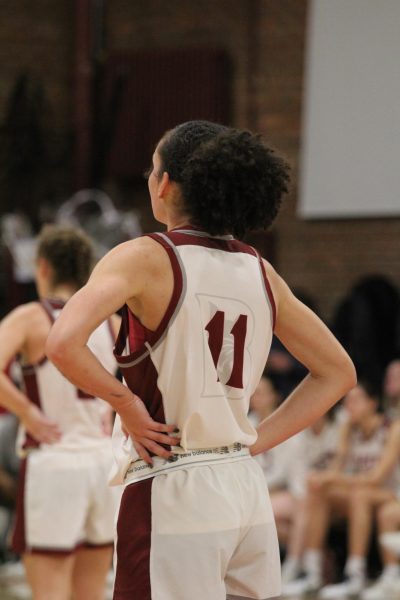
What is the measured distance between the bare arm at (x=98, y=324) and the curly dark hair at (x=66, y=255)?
4.94 ft

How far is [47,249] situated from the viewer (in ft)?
12.2

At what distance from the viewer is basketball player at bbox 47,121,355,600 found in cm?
221

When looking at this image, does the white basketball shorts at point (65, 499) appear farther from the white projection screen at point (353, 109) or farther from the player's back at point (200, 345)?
the white projection screen at point (353, 109)

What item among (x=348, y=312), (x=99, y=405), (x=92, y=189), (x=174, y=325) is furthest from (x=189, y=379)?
(x=92, y=189)

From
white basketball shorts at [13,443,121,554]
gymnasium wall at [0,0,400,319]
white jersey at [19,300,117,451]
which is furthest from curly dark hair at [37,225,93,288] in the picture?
gymnasium wall at [0,0,400,319]

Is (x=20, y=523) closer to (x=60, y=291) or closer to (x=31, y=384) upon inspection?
(x=31, y=384)

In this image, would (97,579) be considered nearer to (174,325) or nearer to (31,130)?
(174,325)

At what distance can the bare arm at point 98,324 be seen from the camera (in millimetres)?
2150

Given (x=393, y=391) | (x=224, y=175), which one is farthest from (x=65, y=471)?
(x=393, y=391)

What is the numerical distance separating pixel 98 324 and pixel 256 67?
24.1 ft

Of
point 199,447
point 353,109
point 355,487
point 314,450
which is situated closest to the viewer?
point 199,447

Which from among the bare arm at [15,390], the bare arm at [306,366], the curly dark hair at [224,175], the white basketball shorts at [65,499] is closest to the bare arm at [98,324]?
the curly dark hair at [224,175]

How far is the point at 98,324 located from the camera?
2.17 metres

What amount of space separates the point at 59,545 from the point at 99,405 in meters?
0.48
